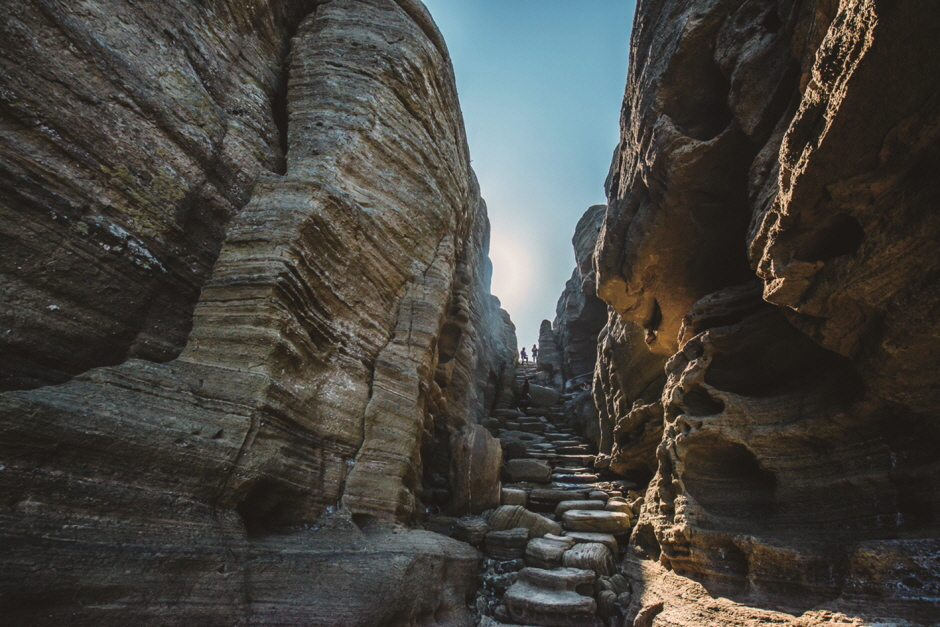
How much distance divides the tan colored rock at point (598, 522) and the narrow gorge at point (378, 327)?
0.18ft

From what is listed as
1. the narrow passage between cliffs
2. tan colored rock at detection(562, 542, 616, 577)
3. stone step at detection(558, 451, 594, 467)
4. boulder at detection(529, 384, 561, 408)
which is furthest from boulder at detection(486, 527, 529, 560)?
boulder at detection(529, 384, 561, 408)

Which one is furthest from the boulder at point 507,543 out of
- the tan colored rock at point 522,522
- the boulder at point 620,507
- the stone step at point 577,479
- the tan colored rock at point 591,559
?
the stone step at point 577,479

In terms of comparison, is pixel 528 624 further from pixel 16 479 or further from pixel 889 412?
pixel 16 479

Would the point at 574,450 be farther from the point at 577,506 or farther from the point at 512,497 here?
the point at 512,497

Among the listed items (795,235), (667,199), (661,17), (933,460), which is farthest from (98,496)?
(661,17)

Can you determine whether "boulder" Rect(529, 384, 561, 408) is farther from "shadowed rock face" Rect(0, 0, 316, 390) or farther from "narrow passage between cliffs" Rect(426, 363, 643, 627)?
"shadowed rock face" Rect(0, 0, 316, 390)

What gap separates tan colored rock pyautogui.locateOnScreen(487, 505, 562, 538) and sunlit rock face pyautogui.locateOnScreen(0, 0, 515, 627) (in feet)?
6.06

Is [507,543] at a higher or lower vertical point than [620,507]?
lower

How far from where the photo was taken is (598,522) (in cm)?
863

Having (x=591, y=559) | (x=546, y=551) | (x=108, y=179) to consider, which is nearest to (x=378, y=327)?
(x=108, y=179)

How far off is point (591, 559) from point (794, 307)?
5.01 metres

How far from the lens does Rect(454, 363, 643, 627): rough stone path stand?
6051mm

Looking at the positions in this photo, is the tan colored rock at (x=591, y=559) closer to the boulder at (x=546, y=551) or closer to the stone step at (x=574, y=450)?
the boulder at (x=546, y=551)

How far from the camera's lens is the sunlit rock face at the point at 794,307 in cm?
391
